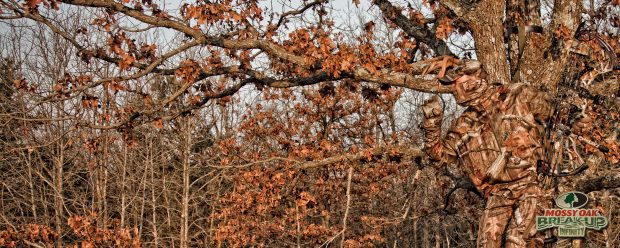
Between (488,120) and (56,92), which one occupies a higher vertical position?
(56,92)

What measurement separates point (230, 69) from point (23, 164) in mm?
18158

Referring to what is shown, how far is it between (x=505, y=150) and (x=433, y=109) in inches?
33.0

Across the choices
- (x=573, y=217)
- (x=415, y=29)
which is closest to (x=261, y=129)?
(x=415, y=29)

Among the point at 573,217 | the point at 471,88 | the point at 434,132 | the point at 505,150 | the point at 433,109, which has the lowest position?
the point at 573,217

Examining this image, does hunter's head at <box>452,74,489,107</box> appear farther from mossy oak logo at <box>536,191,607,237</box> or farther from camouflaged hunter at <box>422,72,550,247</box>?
mossy oak logo at <box>536,191,607,237</box>

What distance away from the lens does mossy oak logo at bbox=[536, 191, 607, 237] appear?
3.28 metres

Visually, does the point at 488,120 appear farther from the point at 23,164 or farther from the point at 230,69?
the point at 23,164

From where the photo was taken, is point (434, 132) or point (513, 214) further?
point (434, 132)

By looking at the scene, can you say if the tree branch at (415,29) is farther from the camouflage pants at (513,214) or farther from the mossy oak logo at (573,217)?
the mossy oak logo at (573,217)

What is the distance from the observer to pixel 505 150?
6352 mm

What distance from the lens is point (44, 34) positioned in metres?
22.1

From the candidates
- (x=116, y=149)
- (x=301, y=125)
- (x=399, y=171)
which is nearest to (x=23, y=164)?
(x=116, y=149)

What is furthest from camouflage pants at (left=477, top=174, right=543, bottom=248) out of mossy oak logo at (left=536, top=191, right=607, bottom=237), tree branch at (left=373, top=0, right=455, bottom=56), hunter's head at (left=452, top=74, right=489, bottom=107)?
mossy oak logo at (left=536, top=191, right=607, bottom=237)

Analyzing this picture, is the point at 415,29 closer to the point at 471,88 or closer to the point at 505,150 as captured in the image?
the point at 471,88
